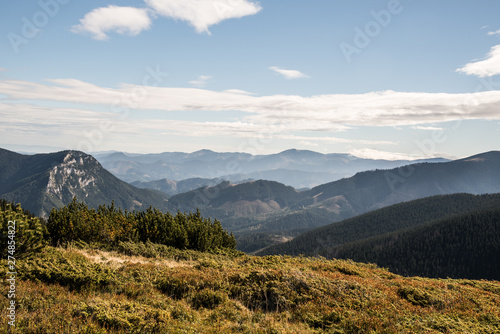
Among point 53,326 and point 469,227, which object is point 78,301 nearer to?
point 53,326

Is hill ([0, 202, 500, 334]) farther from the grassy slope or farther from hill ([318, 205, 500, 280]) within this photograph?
hill ([318, 205, 500, 280])

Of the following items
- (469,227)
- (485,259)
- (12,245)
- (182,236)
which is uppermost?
(12,245)

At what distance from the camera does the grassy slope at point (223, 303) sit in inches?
371

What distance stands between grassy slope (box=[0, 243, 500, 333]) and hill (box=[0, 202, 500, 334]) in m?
0.04

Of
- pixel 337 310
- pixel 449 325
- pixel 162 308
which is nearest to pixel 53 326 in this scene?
pixel 162 308

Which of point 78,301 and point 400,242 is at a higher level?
point 78,301

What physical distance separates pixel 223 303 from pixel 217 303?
403 mm

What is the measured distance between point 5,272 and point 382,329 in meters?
15.9

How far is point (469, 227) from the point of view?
191 m

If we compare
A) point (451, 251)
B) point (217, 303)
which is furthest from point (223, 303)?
point (451, 251)

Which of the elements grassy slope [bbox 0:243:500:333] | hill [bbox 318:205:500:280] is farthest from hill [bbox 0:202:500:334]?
hill [bbox 318:205:500:280]

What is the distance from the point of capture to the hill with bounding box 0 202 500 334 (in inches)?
371

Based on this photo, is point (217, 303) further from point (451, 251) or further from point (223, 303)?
point (451, 251)

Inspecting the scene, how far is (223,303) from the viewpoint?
41.8 ft
